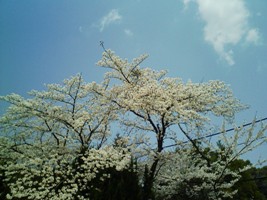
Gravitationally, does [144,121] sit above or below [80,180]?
above

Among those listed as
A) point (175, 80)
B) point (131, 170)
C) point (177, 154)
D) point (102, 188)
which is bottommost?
point (102, 188)

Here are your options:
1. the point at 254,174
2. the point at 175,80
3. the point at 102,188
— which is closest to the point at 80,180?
the point at 102,188

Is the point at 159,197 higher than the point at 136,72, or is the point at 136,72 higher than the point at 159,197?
the point at 136,72

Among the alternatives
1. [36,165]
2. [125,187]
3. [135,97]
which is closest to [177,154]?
[135,97]

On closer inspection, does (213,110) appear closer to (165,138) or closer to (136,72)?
(165,138)

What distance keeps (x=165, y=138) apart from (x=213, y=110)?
2.37 m

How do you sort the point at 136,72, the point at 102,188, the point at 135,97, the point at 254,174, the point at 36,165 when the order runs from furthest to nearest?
the point at 254,174
the point at 136,72
the point at 135,97
the point at 36,165
the point at 102,188

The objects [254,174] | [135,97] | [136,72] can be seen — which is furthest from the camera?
[254,174]

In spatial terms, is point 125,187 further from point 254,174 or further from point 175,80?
point 254,174

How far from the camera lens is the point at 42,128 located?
11516 millimetres

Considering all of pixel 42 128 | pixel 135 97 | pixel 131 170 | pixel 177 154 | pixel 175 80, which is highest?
pixel 175 80

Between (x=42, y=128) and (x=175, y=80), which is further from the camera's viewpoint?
(x=175, y=80)

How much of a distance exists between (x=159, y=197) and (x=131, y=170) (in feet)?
13.2

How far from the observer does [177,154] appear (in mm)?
11383
